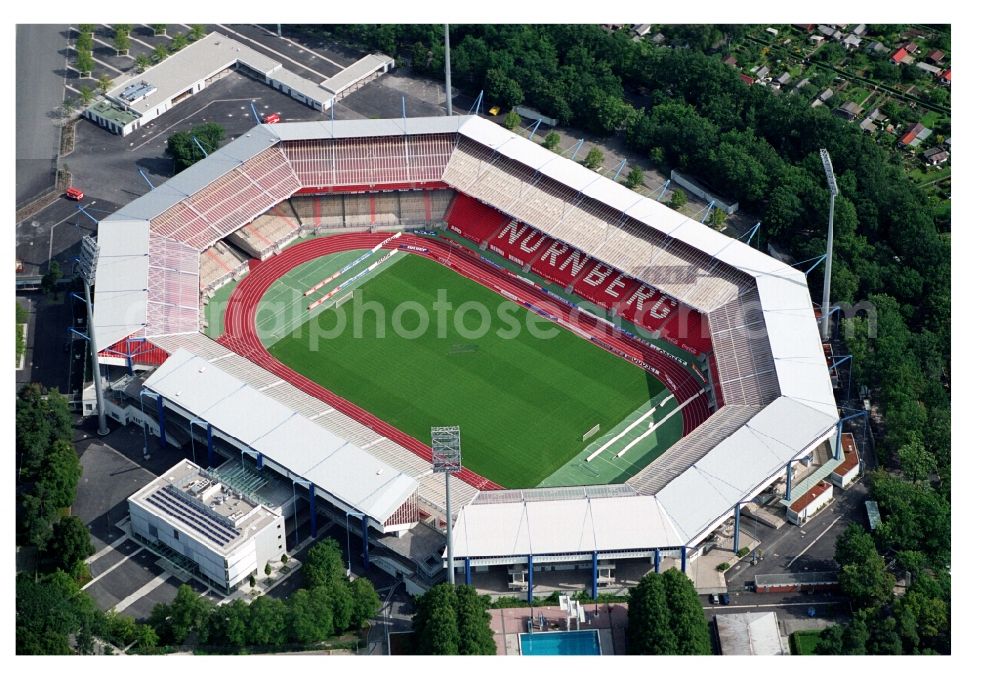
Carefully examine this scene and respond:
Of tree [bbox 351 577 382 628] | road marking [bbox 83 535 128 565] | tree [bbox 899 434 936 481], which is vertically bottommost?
tree [bbox 351 577 382 628]

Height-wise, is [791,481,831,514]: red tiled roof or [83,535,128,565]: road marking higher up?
[791,481,831,514]: red tiled roof

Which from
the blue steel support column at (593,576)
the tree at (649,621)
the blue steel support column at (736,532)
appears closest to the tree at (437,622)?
the blue steel support column at (593,576)

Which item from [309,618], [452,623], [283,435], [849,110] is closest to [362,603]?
[309,618]

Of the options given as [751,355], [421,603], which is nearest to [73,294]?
[421,603]

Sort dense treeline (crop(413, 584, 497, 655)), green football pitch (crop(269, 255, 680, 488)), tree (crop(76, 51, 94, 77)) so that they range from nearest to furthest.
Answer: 1. dense treeline (crop(413, 584, 497, 655))
2. green football pitch (crop(269, 255, 680, 488))
3. tree (crop(76, 51, 94, 77))

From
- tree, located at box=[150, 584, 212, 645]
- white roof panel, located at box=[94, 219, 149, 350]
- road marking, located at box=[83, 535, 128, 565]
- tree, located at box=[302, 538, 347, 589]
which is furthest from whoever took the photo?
white roof panel, located at box=[94, 219, 149, 350]

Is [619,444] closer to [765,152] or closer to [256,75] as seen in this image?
[765,152]

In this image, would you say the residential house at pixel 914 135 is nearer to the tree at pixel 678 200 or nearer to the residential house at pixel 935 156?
the residential house at pixel 935 156

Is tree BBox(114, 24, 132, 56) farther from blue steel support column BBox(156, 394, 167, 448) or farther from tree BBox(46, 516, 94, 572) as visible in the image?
tree BBox(46, 516, 94, 572)

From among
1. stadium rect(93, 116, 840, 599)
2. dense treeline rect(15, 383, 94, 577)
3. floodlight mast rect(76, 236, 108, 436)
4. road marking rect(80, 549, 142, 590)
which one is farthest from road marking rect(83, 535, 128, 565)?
floodlight mast rect(76, 236, 108, 436)
